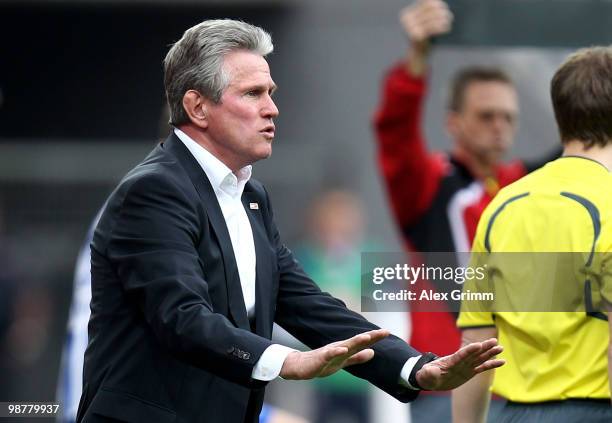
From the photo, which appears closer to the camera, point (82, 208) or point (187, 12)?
point (187, 12)

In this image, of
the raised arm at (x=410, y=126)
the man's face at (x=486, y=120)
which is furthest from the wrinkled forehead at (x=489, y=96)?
the raised arm at (x=410, y=126)

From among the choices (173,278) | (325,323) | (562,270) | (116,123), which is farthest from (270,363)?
(116,123)

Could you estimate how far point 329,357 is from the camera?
2.93 meters

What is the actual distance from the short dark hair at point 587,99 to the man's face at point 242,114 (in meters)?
0.88

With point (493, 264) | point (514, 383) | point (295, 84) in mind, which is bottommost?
point (514, 383)

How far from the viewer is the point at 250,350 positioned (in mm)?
3027

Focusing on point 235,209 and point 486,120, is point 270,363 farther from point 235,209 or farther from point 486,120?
point 486,120

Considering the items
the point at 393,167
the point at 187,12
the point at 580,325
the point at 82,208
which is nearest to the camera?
the point at 580,325

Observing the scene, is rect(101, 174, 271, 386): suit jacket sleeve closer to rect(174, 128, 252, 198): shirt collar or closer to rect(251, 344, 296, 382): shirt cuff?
rect(251, 344, 296, 382): shirt cuff

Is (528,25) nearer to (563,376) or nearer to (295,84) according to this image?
(563,376)

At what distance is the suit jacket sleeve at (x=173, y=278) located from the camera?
3025 millimetres

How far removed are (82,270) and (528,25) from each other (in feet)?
8.20

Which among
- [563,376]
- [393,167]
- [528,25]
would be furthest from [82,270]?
[528,25]

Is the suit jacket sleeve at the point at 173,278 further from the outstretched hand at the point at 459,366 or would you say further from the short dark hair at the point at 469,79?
the short dark hair at the point at 469,79
